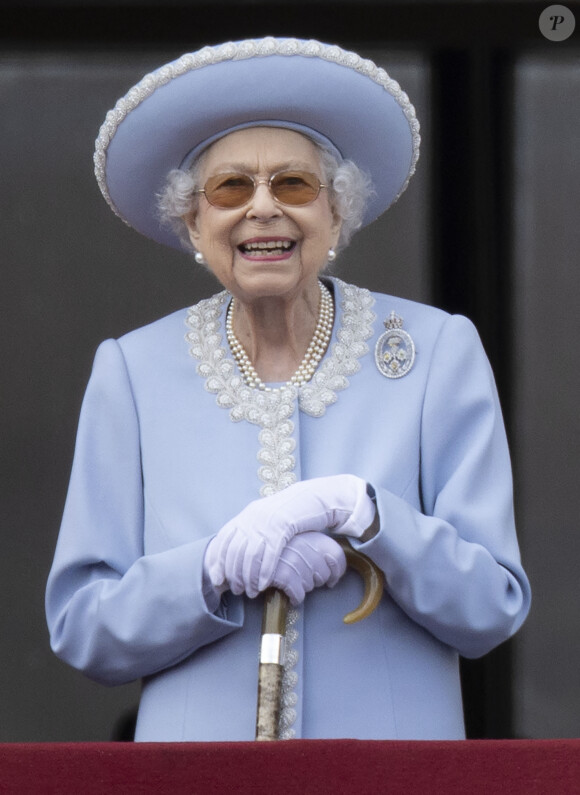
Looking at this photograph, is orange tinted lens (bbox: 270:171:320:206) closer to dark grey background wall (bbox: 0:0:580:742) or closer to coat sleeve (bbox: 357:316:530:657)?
coat sleeve (bbox: 357:316:530:657)

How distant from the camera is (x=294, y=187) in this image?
3.01m

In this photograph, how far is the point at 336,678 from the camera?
2.92 meters

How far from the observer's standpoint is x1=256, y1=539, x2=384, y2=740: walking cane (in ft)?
9.02

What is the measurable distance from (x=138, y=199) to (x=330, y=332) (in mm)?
418

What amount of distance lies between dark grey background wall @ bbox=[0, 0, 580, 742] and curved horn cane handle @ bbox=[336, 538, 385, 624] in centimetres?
114

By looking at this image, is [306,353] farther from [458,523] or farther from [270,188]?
[458,523]

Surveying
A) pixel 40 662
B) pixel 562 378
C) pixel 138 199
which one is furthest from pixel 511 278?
pixel 40 662

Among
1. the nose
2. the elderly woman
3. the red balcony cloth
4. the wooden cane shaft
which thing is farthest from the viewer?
the nose

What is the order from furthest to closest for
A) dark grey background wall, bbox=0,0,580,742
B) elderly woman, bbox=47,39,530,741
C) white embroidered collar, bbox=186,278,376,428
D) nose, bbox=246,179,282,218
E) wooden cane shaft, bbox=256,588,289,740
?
dark grey background wall, bbox=0,0,580,742, white embroidered collar, bbox=186,278,376,428, nose, bbox=246,179,282,218, elderly woman, bbox=47,39,530,741, wooden cane shaft, bbox=256,588,289,740

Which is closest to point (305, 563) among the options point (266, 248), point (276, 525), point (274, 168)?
point (276, 525)

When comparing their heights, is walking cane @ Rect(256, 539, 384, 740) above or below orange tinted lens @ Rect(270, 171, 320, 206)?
below

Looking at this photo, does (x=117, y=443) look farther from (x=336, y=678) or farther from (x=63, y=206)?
(x=63, y=206)

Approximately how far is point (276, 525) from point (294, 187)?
0.58 m

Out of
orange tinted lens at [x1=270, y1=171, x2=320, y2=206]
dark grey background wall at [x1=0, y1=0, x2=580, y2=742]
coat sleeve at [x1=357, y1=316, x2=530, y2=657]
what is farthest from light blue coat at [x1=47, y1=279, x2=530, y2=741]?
dark grey background wall at [x1=0, y1=0, x2=580, y2=742]
